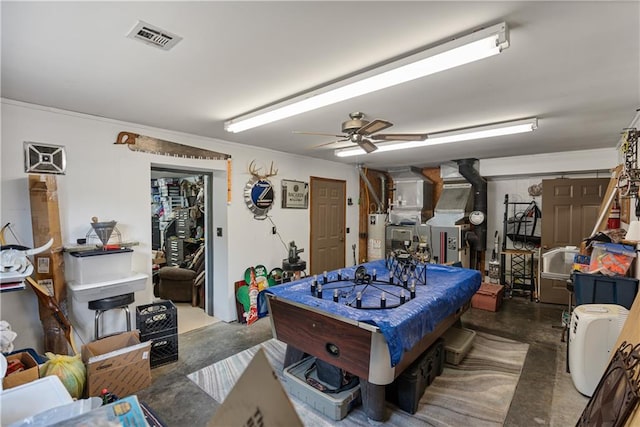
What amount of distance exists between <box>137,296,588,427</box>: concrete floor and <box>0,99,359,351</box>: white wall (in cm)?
68

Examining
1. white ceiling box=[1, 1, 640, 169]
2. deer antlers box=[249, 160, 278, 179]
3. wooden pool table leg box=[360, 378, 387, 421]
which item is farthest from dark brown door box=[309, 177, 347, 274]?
wooden pool table leg box=[360, 378, 387, 421]

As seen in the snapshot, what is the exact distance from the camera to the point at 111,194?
3.32 m

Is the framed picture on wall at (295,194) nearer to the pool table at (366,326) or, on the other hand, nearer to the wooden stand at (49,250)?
the pool table at (366,326)

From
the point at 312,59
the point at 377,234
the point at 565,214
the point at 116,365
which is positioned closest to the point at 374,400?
the point at 116,365

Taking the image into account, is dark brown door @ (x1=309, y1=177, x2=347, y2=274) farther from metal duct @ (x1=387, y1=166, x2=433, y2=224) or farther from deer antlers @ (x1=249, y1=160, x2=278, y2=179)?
metal duct @ (x1=387, y1=166, x2=433, y2=224)

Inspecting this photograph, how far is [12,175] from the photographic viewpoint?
2.72 m

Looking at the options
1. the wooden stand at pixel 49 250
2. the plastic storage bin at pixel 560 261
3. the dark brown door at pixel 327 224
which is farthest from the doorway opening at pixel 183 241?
the plastic storage bin at pixel 560 261

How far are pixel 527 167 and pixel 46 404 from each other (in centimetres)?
636

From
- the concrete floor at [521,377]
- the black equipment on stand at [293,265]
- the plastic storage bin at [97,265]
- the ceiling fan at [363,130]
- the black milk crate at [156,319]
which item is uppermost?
the ceiling fan at [363,130]

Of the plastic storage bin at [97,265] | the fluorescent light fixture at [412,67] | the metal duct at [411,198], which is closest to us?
the fluorescent light fixture at [412,67]

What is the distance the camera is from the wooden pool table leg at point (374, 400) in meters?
2.36

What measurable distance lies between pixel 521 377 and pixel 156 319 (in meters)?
3.67

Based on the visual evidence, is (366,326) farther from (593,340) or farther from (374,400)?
(593,340)

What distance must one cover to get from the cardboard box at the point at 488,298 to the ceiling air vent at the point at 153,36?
4918mm
